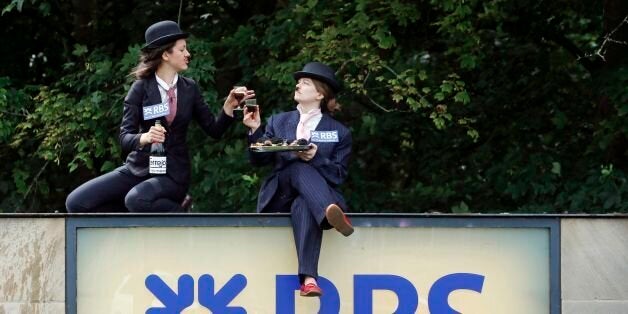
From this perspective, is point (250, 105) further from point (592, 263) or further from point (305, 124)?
point (592, 263)

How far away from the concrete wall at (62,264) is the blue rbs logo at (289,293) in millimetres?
487

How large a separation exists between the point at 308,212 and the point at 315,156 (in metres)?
0.32

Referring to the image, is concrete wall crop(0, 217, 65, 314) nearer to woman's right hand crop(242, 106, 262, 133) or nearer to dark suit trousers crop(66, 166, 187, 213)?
dark suit trousers crop(66, 166, 187, 213)

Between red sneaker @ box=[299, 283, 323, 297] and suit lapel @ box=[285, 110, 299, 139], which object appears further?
suit lapel @ box=[285, 110, 299, 139]

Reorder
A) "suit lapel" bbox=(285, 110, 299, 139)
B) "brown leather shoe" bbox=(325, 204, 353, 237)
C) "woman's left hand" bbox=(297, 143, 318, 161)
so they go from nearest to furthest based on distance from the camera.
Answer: "brown leather shoe" bbox=(325, 204, 353, 237), "woman's left hand" bbox=(297, 143, 318, 161), "suit lapel" bbox=(285, 110, 299, 139)

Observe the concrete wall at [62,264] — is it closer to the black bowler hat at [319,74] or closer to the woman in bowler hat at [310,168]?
the woman in bowler hat at [310,168]

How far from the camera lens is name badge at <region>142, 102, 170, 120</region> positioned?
777 centimetres

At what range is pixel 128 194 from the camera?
773 cm

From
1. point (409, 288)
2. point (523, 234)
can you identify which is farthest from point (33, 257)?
point (523, 234)

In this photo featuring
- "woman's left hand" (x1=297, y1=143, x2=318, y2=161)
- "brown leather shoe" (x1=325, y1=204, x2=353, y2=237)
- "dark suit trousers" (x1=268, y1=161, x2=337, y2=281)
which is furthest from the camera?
"woman's left hand" (x1=297, y1=143, x2=318, y2=161)

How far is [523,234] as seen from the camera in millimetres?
7711

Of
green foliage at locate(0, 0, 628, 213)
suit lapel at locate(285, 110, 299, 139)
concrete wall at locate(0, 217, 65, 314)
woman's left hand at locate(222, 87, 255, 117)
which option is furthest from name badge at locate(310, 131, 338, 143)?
green foliage at locate(0, 0, 628, 213)

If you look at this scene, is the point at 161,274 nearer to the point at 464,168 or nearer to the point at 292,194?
the point at 292,194

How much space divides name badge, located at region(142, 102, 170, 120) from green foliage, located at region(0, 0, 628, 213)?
3.49 m
